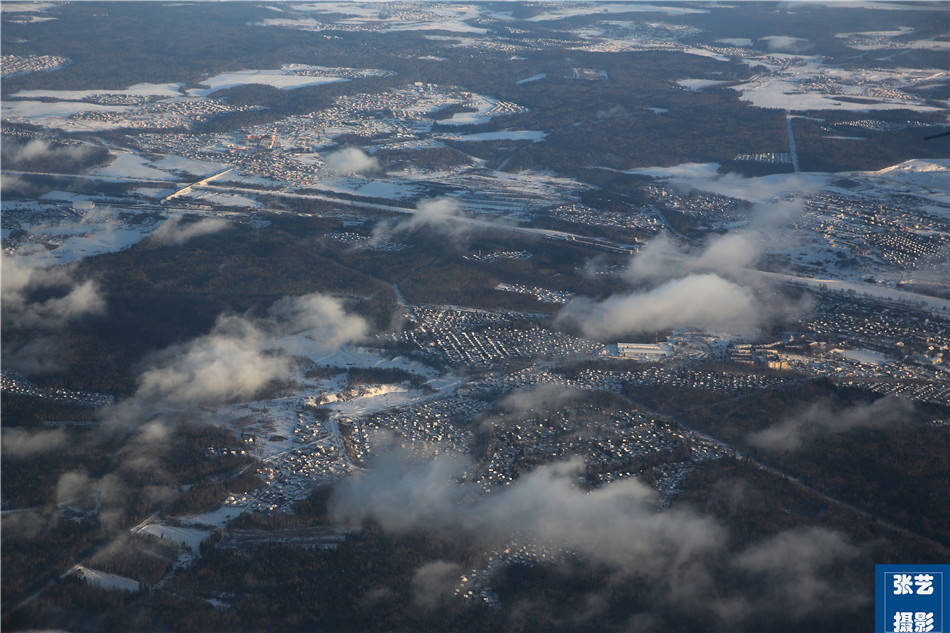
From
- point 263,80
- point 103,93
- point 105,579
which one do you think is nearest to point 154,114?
point 103,93

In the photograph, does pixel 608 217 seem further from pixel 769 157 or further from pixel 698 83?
pixel 698 83

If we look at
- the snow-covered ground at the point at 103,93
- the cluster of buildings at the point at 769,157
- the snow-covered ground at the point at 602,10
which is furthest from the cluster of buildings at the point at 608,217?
the snow-covered ground at the point at 602,10

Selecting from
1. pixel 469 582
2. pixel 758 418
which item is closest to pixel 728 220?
pixel 758 418

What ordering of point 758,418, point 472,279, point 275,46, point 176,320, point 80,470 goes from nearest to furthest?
1. point 80,470
2. point 758,418
3. point 176,320
4. point 472,279
5. point 275,46

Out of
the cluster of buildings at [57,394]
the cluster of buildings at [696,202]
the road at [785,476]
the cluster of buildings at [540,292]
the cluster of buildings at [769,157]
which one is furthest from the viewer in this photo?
the cluster of buildings at [769,157]

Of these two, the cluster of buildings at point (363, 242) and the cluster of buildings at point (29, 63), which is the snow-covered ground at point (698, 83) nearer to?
the cluster of buildings at point (363, 242)

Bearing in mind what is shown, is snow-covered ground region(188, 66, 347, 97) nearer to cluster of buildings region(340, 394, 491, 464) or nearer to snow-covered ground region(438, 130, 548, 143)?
snow-covered ground region(438, 130, 548, 143)

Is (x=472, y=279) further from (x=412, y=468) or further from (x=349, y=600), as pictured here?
(x=349, y=600)

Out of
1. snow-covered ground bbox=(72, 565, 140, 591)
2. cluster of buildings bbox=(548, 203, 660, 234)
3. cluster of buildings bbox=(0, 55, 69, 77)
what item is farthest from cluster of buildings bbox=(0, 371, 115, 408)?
cluster of buildings bbox=(0, 55, 69, 77)

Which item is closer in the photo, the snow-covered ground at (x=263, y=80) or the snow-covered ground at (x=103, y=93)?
the snow-covered ground at (x=103, y=93)
